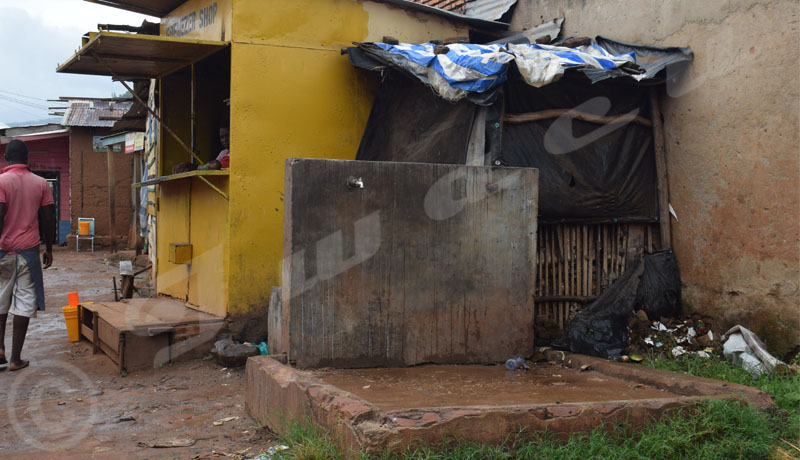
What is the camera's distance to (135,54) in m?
6.75

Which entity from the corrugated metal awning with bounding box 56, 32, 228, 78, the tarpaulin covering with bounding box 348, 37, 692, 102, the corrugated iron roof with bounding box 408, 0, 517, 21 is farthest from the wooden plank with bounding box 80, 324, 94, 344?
the corrugated iron roof with bounding box 408, 0, 517, 21

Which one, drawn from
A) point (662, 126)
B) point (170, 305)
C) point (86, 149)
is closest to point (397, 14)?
point (662, 126)

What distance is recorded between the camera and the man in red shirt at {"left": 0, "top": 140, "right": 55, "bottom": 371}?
6098mm

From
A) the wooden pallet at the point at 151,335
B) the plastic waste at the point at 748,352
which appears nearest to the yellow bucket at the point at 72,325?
the wooden pallet at the point at 151,335

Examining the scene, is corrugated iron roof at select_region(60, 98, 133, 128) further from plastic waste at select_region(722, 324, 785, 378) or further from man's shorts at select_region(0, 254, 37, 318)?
plastic waste at select_region(722, 324, 785, 378)

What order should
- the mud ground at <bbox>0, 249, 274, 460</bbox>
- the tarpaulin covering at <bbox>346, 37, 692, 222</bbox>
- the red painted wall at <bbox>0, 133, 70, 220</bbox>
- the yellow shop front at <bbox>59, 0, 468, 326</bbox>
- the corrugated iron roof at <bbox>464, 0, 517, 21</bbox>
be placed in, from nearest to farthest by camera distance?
the mud ground at <bbox>0, 249, 274, 460</bbox> → the tarpaulin covering at <bbox>346, 37, 692, 222</bbox> → the yellow shop front at <bbox>59, 0, 468, 326</bbox> → the corrugated iron roof at <bbox>464, 0, 517, 21</bbox> → the red painted wall at <bbox>0, 133, 70, 220</bbox>

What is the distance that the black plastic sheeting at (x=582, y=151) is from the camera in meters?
5.93

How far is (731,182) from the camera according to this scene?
18.4 feet

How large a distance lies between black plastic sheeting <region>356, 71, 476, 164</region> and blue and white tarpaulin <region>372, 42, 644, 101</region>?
41cm

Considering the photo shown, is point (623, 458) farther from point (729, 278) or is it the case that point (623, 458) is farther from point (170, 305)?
point (170, 305)

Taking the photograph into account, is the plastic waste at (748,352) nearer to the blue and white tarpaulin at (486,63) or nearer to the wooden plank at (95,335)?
the blue and white tarpaulin at (486,63)

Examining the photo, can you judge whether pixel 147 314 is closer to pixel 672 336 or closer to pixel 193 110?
pixel 193 110

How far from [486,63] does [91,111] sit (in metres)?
16.9

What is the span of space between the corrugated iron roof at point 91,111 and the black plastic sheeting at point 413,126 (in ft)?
43.9
